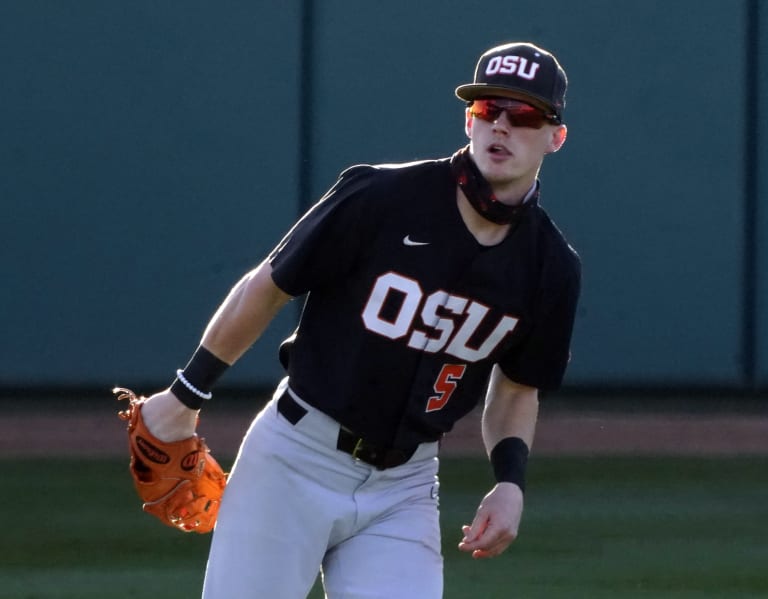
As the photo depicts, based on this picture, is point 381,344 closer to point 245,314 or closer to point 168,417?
point 245,314

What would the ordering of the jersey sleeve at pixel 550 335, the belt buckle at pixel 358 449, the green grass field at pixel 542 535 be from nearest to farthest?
the belt buckle at pixel 358 449 < the jersey sleeve at pixel 550 335 < the green grass field at pixel 542 535

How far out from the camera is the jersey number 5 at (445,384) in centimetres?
371

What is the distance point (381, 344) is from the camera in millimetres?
3646

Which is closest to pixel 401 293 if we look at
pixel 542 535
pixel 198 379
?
pixel 198 379

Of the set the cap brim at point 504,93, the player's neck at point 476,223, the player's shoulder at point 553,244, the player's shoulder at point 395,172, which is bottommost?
the player's shoulder at point 553,244

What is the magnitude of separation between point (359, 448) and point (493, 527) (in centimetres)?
35

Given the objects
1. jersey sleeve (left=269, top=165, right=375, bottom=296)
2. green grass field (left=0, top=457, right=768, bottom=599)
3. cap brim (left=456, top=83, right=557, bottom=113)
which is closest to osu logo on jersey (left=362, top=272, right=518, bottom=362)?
jersey sleeve (left=269, top=165, right=375, bottom=296)

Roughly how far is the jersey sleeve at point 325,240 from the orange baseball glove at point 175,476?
18.3 inches

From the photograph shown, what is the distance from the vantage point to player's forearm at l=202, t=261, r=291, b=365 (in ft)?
11.8

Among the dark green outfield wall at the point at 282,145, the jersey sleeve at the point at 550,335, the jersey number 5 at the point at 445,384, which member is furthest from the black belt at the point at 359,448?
the dark green outfield wall at the point at 282,145

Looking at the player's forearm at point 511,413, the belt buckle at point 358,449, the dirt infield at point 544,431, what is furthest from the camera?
the dirt infield at point 544,431

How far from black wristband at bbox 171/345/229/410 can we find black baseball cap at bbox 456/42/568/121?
0.83 meters

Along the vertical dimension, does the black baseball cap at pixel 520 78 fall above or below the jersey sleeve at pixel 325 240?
above

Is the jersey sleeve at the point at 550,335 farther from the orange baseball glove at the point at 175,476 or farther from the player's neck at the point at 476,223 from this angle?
the orange baseball glove at the point at 175,476
